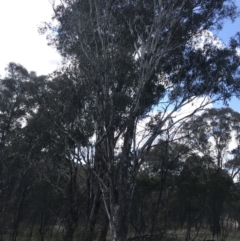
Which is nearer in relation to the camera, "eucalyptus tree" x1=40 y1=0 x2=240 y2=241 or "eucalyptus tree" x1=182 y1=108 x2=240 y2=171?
"eucalyptus tree" x1=40 y1=0 x2=240 y2=241

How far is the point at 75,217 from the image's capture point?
20203mm

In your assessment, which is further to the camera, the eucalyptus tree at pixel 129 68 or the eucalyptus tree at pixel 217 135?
the eucalyptus tree at pixel 217 135

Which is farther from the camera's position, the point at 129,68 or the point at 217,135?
the point at 217,135

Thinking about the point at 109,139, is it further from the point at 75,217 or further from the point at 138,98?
the point at 75,217

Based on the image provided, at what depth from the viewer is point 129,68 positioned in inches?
640

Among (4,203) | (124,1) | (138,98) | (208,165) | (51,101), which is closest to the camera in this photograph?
(138,98)

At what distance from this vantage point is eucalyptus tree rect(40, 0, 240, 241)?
1583 cm

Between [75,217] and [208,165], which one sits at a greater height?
[208,165]

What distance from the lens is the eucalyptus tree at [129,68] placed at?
51.9 feet

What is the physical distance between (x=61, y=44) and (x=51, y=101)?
2.20 meters

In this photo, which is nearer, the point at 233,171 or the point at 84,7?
the point at 84,7

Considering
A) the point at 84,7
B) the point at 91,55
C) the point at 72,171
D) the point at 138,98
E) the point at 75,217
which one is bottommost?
the point at 75,217

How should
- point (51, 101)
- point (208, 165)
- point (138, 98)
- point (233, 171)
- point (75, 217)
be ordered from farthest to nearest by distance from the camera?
1. point (233, 171)
2. point (208, 165)
3. point (75, 217)
4. point (51, 101)
5. point (138, 98)

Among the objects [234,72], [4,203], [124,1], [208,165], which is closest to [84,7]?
[124,1]
